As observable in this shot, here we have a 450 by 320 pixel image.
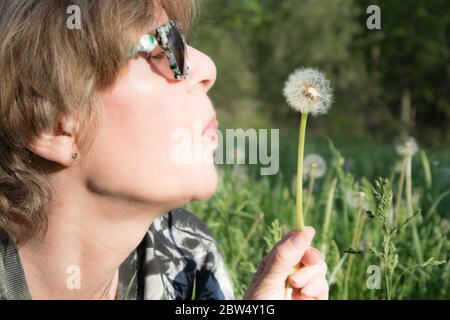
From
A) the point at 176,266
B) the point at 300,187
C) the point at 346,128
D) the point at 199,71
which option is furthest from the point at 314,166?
the point at 346,128

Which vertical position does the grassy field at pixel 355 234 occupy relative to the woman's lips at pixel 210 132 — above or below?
below

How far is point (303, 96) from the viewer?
4.17 feet

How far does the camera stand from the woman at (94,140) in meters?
1.47

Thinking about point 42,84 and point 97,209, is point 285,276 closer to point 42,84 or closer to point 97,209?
point 97,209

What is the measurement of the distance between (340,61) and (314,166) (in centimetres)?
2324

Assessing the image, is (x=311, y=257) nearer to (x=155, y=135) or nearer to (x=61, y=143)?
(x=155, y=135)

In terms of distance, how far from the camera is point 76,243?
164 centimetres

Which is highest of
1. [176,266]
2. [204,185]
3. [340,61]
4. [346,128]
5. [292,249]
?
[340,61]

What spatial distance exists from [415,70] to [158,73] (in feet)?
54.4

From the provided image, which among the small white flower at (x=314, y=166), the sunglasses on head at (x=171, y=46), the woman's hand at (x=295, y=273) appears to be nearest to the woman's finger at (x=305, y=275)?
the woman's hand at (x=295, y=273)

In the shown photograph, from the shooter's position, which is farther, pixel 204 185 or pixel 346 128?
pixel 346 128

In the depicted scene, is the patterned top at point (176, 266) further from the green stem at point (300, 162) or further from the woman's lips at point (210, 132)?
the green stem at point (300, 162)

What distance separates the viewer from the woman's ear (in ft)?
5.06

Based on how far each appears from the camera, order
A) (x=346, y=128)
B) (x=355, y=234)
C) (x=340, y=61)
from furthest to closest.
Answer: (x=340, y=61) < (x=346, y=128) < (x=355, y=234)
